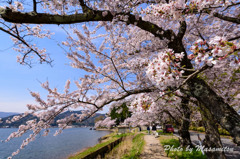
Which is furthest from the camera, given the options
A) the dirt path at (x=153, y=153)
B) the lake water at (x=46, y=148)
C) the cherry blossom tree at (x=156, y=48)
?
the lake water at (x=46, y=148)

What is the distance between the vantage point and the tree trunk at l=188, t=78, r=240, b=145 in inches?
97.3

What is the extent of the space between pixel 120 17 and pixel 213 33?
546 cm

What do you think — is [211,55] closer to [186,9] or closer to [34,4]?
[186,9]

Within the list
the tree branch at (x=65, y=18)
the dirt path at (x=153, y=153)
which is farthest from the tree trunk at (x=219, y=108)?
the dirt path at (x=153, y=153)

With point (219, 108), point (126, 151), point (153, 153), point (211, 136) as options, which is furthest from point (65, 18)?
point (126, 151)

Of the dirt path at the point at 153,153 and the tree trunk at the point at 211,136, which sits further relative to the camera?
the dirt path at the point at 153,153

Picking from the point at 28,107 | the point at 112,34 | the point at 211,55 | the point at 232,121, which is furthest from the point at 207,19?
the point at 28,107

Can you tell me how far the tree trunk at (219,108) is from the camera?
8.11 ft

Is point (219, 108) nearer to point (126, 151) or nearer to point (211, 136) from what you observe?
point (211, 136)

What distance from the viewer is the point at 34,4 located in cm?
252

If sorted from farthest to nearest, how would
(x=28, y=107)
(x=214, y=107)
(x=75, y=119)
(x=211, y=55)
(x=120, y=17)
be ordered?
(x=75, y=119) → (x=28, y=107) → (x=120, y=17) → (x=214, y=107) → (x=211, y=55)

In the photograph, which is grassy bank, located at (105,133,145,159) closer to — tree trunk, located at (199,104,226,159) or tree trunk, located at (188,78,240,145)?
tree trunk, located at (199,104,226,159)

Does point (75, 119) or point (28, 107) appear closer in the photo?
point (28, 107)

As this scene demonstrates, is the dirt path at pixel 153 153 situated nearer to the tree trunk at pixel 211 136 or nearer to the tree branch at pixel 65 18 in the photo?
the tree trunk at pixel 211 136
